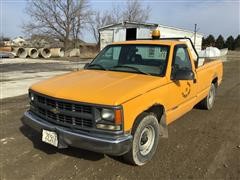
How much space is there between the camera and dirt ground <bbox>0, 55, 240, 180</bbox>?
394cm

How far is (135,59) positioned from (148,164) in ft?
6.17

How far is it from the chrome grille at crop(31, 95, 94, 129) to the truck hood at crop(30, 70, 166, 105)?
0.10 metres

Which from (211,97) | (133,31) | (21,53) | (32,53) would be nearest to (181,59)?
(211,97)

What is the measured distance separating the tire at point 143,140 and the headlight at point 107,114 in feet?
1.34

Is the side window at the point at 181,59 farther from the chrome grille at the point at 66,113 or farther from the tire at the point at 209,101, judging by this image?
the chrome grille at the point at 66,113

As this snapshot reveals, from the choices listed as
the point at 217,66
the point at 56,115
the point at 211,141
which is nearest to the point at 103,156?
the point at 56,115

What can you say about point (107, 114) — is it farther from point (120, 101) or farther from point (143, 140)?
point (143, 140)

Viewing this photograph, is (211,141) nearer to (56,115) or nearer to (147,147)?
(147,147)

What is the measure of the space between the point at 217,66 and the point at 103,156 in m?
4.43

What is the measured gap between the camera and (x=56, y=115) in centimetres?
404

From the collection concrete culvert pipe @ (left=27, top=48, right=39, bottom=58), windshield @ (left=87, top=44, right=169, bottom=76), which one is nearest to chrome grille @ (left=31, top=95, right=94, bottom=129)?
windshield @ (left=87, top=44, right=169, bottom=76)

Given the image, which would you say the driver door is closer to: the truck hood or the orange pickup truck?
the orange pickup truck

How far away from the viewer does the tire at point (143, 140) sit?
3.92 m

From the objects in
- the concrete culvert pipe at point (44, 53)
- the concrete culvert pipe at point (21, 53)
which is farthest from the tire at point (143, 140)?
the concrete culvert pipe at point (44, 53)
